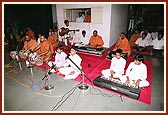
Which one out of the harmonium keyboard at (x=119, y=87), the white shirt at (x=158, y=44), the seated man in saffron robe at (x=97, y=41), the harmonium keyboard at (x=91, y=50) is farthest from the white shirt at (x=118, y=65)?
the white shirt at (x=158, y=44)

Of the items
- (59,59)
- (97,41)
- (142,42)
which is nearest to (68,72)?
(59,59)

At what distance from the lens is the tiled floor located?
9.68ft

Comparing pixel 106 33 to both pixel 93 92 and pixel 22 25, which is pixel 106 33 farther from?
pixel 22 25

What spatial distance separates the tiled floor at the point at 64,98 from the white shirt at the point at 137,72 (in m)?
0.46

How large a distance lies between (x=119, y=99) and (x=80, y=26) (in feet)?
16.7

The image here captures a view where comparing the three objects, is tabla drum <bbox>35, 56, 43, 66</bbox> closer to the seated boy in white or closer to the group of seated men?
the group of seated men

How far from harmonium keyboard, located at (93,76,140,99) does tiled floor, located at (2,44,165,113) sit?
13 centimetres

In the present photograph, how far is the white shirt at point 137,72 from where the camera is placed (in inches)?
133

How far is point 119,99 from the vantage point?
316cm

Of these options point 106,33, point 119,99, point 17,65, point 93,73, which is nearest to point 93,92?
point 119,99

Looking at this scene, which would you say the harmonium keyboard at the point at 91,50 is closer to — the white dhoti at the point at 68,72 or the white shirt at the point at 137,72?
the white dhoti at the point at 68,72

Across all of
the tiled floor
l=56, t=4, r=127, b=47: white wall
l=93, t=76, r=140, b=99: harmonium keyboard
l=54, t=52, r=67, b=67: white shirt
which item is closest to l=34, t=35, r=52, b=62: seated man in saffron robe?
l=54, t=52, r=67, b=67: white shirt

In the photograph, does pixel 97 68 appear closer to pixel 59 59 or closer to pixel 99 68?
pixel 99 68

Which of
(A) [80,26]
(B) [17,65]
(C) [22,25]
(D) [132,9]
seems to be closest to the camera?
(B) [17,65]
